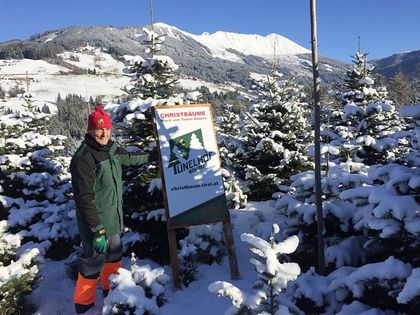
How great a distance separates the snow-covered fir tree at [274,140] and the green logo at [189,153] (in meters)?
6.41

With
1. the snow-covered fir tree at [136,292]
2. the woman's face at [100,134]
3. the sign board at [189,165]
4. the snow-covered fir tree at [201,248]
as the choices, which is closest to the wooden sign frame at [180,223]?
the sign board at [189,165]

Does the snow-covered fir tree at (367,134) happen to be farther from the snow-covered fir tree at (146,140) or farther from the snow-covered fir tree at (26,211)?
the snow-covered fir tree at (26,211)

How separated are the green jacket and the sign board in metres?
0.85

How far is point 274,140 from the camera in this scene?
525 inches

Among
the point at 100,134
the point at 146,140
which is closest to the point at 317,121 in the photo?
the point at 100,134

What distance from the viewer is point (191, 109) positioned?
6.07 metres

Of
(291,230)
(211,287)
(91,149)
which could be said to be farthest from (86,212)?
(291,230)

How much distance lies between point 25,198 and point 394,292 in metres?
8.35

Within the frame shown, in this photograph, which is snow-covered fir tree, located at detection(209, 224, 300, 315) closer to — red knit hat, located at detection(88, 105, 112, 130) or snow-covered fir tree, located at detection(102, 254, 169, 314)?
snow-covered fir tree, located at detection(102, 254, 169, 314)

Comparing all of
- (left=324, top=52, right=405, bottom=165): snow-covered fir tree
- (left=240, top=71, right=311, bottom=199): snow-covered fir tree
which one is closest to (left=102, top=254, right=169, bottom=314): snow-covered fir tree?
(left=324, top=52, right=405, bottom=165): snow-covered fir tree

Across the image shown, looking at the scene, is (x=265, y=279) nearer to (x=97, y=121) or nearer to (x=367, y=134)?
(x=97, y=121)

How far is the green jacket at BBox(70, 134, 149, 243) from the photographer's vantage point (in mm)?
4660

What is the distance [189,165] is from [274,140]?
779 centimetres

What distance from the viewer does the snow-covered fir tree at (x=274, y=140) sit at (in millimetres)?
12453
